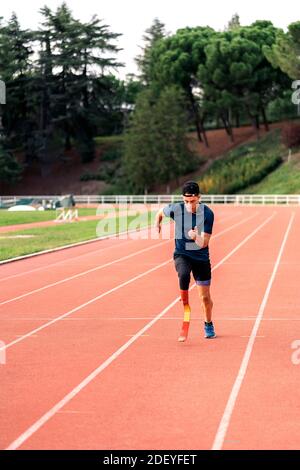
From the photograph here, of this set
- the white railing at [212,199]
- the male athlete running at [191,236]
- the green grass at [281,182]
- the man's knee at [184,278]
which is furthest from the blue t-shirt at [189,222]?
the green grass at [281,182]

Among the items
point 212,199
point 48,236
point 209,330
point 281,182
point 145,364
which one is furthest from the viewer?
point 281,182

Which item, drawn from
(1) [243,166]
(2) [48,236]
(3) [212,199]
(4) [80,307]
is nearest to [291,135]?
(1) [243,166]

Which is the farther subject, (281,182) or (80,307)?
(281,182)

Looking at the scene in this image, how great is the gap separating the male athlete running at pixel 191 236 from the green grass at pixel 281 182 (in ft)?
212

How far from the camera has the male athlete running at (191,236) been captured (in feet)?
35.9

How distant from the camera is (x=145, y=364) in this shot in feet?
32.8

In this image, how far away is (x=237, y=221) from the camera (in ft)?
145

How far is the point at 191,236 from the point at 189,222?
0.17 meters

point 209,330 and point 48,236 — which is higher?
point 209,330

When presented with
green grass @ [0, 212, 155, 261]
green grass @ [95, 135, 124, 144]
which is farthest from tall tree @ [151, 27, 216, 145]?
green grass @ [0, 212, 155, 261]

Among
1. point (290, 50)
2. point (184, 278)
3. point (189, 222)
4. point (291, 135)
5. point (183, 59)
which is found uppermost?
point (183, 59)

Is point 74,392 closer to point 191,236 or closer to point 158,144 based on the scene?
point 191,236

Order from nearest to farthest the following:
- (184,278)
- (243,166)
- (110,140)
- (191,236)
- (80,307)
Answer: (191,236), (184,278), (80,307), (243,166), (110,140)
